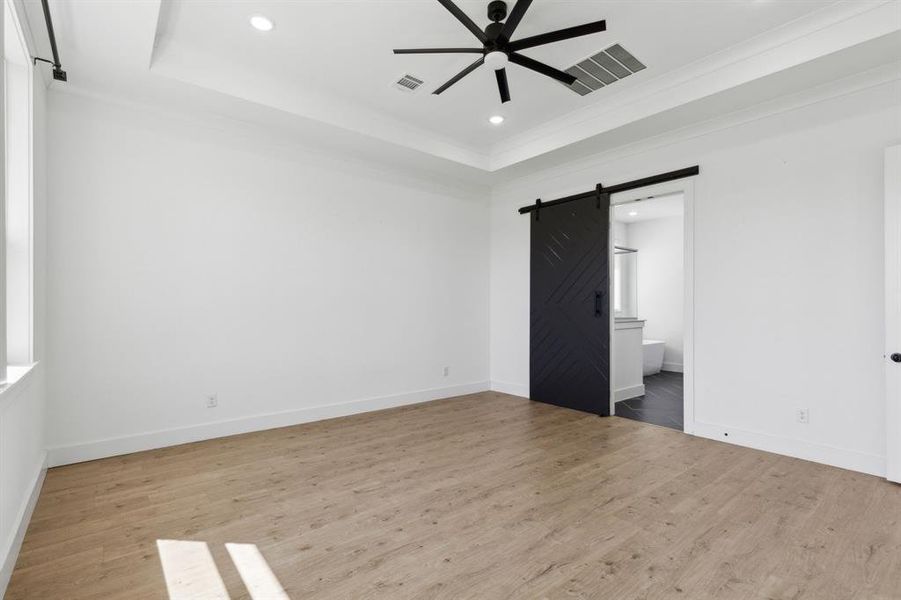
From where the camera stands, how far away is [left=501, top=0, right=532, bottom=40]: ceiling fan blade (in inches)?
96.8

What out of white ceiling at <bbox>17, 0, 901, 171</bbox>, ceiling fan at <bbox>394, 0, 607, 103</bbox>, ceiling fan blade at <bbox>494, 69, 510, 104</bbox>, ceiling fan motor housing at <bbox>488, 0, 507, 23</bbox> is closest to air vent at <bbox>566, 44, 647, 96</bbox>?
white ceiling at <bbox>17, 0, 901, 171</bbox>

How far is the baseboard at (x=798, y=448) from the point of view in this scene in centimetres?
322

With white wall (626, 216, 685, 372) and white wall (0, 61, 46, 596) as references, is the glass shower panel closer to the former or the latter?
white wall (626, 216, 685, 372)

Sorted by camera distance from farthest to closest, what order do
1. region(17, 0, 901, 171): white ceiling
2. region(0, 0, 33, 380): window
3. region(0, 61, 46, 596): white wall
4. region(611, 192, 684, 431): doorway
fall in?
1. region(611, 192, 684, 431): doorway
2. region(17, 0, 901, 171): white ceiling
3. region(0, 0, 33, 380): window
4. region(0, 61, 46, 596): white wall

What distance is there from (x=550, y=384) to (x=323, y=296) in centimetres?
296

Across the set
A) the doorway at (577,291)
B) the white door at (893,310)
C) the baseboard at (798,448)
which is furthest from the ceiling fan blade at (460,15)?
the baseboard at (798,448)

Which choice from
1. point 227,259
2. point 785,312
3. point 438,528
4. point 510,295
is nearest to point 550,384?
point 510,295

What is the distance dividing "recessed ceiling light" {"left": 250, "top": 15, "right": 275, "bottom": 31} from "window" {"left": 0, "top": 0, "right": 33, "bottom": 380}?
138cm

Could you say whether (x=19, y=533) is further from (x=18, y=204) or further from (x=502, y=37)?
(x=502, y=37)

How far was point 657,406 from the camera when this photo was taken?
17.5ft

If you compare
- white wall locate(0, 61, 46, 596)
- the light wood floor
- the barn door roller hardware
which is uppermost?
the barn door roller hardware

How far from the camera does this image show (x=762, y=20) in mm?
3020

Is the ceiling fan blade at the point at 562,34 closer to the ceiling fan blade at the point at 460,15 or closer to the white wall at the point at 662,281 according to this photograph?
the ceiling fan blade at the point at 460,15

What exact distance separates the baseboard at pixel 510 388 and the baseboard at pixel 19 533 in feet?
15.7
